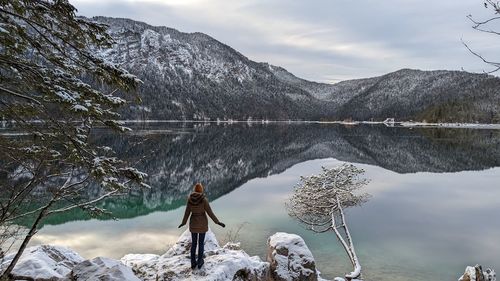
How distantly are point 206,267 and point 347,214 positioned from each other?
24.4 meters

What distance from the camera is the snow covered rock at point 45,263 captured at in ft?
32.1

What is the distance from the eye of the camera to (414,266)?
21234mm

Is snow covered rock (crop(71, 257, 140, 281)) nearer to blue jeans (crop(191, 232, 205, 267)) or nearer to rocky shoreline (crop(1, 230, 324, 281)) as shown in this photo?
rocky shoreline (crop(1, 230, 324, 281))

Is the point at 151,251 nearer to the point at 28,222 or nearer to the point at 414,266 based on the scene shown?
the point at 28,222

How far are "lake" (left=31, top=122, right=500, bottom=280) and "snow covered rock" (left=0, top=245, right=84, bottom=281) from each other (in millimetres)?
3485

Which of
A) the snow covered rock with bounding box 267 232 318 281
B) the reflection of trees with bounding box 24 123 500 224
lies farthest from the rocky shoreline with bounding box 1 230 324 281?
the reflection of trees with bounding box 24 123 500 224

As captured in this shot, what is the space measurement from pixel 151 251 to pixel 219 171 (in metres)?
40.1

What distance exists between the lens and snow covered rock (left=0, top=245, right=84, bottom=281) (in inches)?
385

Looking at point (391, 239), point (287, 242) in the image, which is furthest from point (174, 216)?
point (287, 242)

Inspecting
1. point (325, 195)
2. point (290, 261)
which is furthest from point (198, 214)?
point (325, 195)

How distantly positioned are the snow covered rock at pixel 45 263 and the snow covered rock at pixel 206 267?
1798 millimetres

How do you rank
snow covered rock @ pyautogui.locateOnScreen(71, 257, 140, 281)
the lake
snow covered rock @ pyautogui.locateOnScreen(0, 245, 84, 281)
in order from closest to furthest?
snow covered rock @ pyautogui.locateOnScreen(71, 257, 140, 281) → snow covered rock @ pyautogui.locateOnScreen(0, 245, 84, 281) → the lake

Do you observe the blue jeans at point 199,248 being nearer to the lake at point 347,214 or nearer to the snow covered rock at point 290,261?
the lake at point 347,214

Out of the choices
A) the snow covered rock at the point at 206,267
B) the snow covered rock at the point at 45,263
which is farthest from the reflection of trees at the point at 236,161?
the snow covered rock at the point at 206,267
